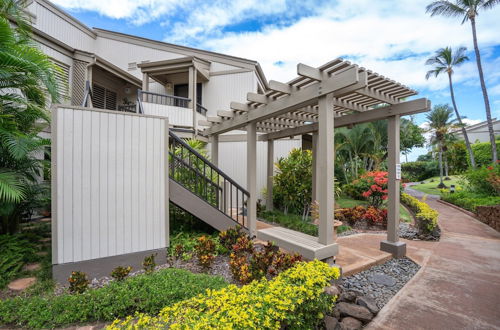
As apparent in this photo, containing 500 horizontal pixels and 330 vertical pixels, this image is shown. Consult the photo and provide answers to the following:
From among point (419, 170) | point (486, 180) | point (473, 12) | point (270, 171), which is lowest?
point (486, 180)

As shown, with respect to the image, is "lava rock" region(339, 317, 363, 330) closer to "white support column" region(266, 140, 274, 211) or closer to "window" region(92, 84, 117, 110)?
"white support column" region(266, 140, 274, 211)

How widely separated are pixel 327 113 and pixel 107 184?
10.7 ft

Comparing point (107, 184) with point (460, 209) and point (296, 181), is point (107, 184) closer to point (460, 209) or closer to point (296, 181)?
point (296, 181)

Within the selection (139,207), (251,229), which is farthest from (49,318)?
(251,229)

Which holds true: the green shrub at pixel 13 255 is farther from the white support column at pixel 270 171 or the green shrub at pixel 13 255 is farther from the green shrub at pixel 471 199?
the green shrub at pixel 471 199

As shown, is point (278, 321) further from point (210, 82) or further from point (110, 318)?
point (210, 82)

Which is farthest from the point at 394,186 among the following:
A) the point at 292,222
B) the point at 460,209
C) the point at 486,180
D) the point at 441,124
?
the point at 441,124

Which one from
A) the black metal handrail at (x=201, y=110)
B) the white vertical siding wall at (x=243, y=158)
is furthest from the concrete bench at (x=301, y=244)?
the black metal handrail at (x=201, y=110)

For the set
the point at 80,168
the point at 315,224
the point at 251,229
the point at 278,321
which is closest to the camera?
the point at 278,321

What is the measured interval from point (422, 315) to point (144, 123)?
4.25 meters

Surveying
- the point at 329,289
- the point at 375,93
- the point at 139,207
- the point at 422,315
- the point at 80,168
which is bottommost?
the point at 422,315

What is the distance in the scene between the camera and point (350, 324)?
223 cm

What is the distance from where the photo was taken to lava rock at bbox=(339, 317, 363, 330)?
2.19m

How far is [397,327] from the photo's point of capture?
7.34ft
